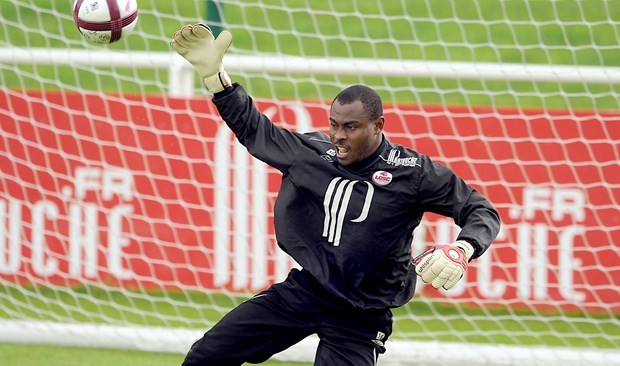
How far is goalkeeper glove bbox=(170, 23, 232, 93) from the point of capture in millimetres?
4844

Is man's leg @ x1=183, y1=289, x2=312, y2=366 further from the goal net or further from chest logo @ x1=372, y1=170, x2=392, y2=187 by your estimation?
the goal net

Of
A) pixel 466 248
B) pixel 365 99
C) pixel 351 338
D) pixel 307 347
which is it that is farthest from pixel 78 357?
pixel 466 248

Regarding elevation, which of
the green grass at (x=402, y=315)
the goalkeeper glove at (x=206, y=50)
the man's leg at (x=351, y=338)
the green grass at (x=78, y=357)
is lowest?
the green grass at (x=402, y=315)

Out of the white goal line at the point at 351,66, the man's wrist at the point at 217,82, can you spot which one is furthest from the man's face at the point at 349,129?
the white goal line at the point at 351,66

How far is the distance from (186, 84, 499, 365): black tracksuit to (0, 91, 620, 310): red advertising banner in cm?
252

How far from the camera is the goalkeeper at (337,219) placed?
476 cm

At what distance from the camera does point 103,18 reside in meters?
5.20

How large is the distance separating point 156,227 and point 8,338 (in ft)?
4.08

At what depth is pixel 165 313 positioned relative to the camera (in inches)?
300

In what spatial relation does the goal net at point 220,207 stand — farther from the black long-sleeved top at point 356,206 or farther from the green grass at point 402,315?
the black long-sleeved top at point 356,206

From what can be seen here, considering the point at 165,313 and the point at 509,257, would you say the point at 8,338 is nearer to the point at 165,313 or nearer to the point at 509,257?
the point at 165,313

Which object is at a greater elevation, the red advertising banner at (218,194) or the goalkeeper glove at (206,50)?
the goalkeeper glove at (206,50)

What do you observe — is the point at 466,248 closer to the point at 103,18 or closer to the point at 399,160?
the point at 399,160

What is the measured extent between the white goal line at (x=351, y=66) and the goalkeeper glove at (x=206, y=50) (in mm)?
2061
